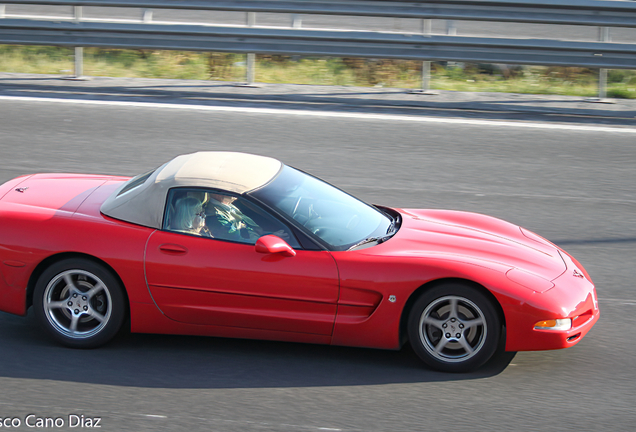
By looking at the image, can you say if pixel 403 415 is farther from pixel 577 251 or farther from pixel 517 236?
pixel 577 251

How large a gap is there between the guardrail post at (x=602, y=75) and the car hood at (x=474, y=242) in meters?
6.74

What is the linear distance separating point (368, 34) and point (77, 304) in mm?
7680

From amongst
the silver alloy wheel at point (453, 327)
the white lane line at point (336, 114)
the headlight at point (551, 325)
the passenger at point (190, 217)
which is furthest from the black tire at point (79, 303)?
the white lane line at point (336, 114)

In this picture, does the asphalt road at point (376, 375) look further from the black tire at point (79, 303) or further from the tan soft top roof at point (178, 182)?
the tan soft top roof at point (178, 182)

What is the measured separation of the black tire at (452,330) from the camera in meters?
4.56

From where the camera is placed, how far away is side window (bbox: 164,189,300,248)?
4.77 meters

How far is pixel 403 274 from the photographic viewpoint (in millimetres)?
4602

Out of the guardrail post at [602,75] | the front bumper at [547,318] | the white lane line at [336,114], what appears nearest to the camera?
the front bumper at [547,318]

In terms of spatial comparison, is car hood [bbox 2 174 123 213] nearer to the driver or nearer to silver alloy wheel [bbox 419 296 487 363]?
the driver

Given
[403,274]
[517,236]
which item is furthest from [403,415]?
[517,236]

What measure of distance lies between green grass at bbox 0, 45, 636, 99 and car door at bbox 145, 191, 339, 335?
8.15 meters

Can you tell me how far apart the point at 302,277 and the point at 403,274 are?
58 centimetres

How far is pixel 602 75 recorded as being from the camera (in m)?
11.6

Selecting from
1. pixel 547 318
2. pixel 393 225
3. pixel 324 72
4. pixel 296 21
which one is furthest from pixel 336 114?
pixel 547 318
